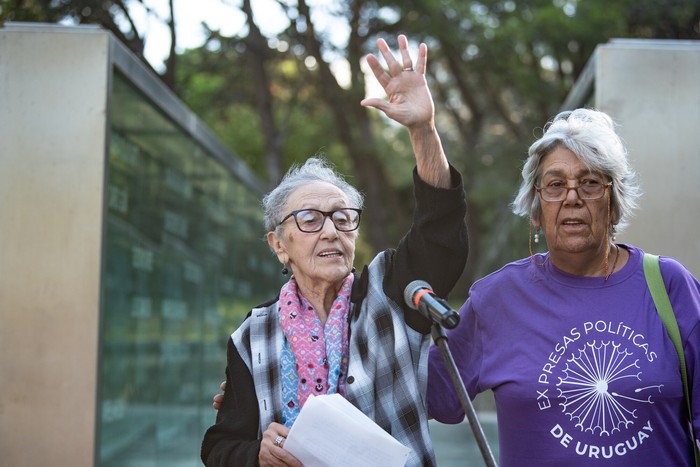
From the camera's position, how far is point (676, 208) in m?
5.11

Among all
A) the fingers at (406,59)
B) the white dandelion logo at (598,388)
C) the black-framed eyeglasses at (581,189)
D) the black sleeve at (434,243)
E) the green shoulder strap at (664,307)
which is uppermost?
the fingers at (406,59)

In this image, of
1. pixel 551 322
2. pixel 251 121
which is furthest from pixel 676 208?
pixel 251 121

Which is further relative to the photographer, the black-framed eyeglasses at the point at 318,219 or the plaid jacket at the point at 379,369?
the black-framed eyeglasses at the point at 318,219

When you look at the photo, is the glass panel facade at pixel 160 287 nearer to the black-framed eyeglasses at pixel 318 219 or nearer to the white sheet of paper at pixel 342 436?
the black-framed eyeglasses at pixel 318 219

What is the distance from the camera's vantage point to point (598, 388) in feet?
9.79

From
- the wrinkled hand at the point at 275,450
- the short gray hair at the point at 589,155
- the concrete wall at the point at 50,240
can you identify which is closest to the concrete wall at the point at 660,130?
the short gray hair at the point at 589,155

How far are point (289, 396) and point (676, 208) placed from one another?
106 inches

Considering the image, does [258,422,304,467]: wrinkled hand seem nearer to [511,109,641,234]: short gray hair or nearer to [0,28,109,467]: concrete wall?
[511,109,641,234]: short gray hair

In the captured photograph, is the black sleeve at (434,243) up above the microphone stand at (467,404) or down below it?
above

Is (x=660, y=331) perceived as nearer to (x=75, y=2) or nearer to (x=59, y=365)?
(x=59, y=365)

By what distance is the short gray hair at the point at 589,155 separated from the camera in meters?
3.16

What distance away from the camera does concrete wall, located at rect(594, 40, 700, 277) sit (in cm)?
509

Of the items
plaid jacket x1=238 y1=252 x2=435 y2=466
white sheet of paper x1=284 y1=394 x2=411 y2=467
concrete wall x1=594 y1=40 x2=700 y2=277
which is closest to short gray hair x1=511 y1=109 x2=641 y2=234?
plaid jacket x1=238 y1=252 x2=435 y2=466

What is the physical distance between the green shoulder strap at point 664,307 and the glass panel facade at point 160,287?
278 centimetres
